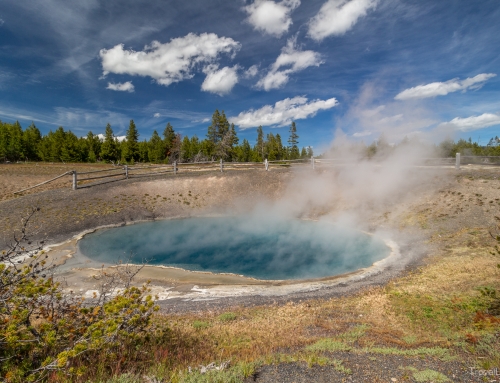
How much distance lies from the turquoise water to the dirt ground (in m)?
1.88

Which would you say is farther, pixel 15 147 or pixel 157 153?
pixel 157 153

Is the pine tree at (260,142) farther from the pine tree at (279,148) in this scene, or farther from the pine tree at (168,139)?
the pine tree at (168,139)

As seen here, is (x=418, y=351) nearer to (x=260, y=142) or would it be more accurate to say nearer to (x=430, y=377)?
(x=430, y=377)

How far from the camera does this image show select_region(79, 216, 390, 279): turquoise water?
13.2m

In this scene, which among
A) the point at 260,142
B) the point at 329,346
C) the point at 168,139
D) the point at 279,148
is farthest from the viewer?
the point at 260,142

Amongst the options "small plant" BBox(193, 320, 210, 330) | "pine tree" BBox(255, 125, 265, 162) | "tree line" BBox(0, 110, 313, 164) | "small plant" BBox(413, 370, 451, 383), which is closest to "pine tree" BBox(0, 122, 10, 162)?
"tree line" BBox(0, 110, 313, 164)

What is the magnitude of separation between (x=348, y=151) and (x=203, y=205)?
14458 mm

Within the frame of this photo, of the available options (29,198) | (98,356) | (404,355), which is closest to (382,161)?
(404,355)

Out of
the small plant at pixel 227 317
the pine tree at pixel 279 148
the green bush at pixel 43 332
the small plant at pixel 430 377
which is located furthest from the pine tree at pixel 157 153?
the small plant at pixel 430 377

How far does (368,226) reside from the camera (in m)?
18.4

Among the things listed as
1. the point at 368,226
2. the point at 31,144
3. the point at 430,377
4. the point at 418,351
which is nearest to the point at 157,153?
the point at 31,144

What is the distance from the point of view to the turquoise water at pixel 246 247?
1319cm

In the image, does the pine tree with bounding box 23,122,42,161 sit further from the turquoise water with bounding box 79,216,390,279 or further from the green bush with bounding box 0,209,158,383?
the green bush with bounding box 0,209,158,383

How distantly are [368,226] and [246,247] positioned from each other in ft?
28.5
